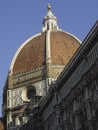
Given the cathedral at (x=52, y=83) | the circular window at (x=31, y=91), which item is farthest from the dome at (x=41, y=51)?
the circular window at (x=31, y=91)

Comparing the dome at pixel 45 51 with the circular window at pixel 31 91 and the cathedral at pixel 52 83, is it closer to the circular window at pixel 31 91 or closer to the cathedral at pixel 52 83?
the cathedral at pixel 52 83

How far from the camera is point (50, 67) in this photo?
202 ft

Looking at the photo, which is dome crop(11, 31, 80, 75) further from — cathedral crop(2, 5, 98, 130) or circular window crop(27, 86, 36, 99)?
circular window crop(27, 86, 36, 99)

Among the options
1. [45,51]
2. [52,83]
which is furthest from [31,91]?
[52,83]

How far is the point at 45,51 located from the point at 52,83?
21.6 m

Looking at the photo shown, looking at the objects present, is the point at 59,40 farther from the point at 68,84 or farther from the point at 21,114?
the point at 68,84

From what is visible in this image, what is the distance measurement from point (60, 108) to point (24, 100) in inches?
883

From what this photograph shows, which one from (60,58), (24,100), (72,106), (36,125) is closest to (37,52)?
(60,58)

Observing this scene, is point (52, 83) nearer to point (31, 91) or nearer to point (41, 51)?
point (31, 91)

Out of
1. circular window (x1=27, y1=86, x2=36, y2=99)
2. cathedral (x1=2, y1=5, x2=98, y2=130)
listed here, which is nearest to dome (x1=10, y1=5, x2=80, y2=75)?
cathedral (x1=2, y1=5, x2=98, y2=130)

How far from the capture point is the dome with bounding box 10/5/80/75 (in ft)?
209

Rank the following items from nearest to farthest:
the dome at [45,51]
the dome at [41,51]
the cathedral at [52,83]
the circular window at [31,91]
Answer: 1. the cathedral at [52,83]
2. the circular window at [31,91]
3. the dome at [45,51]
4. the dome at [41,51]

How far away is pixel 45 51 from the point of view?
64.6m

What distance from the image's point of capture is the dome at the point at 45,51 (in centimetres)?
6359
